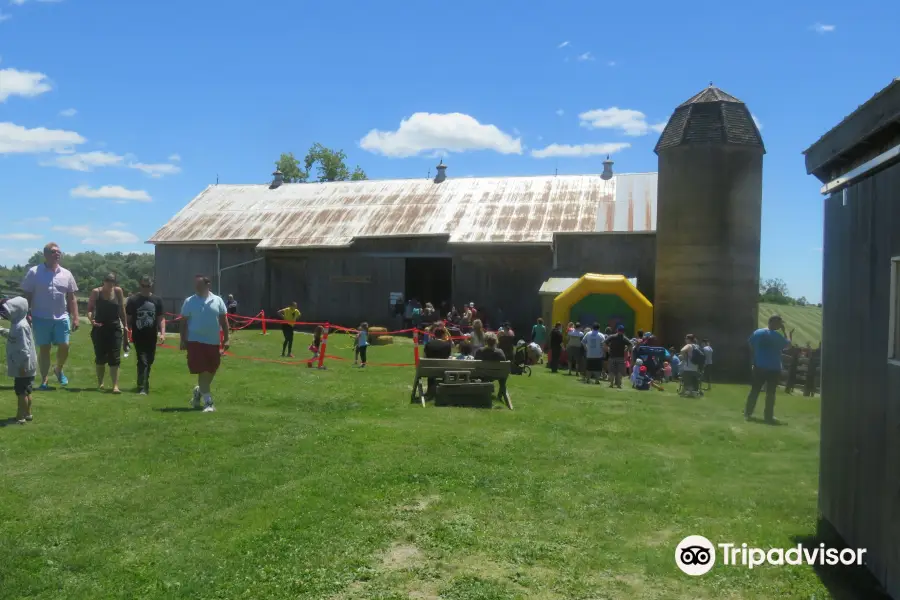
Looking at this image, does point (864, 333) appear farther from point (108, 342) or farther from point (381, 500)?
point (108, 342)

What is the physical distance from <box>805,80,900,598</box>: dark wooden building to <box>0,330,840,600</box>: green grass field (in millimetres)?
574

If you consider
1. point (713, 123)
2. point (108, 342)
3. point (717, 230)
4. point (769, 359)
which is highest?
point (713, 123)

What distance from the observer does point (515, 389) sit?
535 inches

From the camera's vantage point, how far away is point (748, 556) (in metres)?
5.47

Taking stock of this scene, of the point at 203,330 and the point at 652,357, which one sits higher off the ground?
the point at 203,330

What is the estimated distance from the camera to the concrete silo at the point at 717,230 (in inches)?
812

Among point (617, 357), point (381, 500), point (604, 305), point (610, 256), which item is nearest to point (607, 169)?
point (610, 256)

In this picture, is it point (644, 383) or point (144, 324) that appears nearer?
point (144, 324)

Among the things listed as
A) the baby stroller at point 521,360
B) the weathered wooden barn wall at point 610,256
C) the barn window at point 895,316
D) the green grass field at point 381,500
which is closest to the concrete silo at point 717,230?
the weathered wooden barn wall at point 610,256

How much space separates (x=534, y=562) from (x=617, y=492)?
1.87 metres

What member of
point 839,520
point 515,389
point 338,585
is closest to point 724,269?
point 515,389

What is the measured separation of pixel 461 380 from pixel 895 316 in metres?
7.40

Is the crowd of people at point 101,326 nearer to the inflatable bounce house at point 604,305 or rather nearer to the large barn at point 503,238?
the inflatable bounce house at point 604,305

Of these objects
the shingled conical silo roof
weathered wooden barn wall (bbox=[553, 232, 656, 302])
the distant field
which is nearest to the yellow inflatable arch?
the distant field
